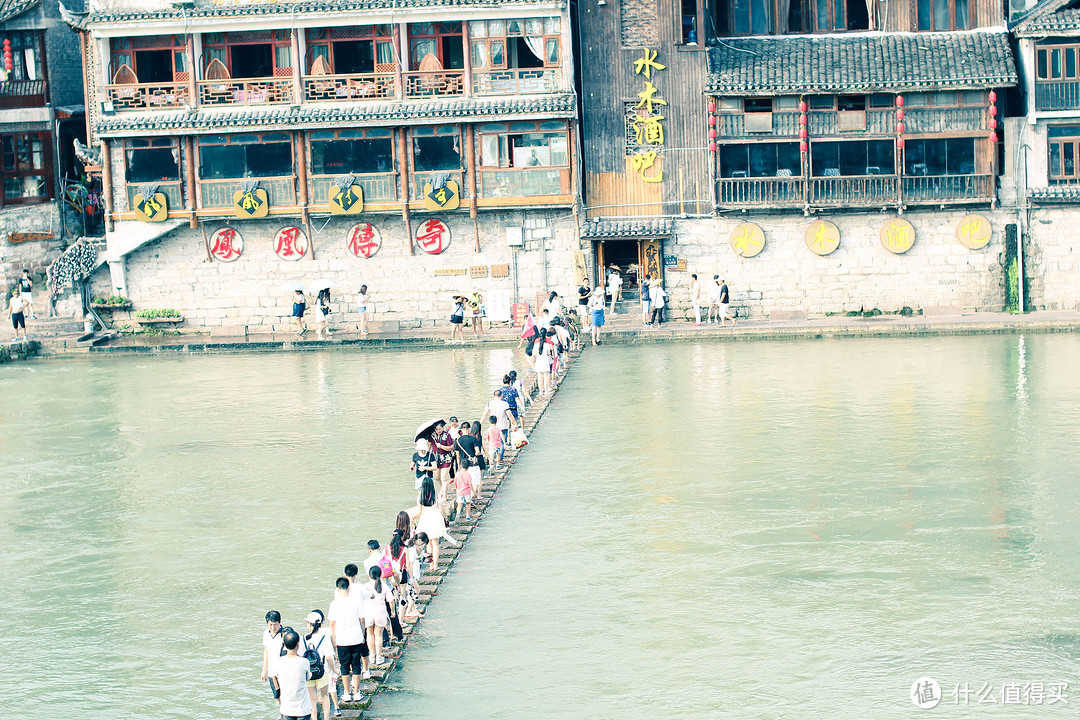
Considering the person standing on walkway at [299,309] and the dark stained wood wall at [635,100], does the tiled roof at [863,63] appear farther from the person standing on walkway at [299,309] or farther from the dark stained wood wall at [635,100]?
the person standing on walkway at [299,309]

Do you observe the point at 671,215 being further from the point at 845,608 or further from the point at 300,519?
the point at 845,608

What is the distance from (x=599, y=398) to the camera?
28.2 m

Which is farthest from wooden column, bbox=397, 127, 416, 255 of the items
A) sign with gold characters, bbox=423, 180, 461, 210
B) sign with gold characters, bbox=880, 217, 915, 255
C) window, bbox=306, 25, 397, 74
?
sign with gold characters, bbox=880, 217, 915, 255

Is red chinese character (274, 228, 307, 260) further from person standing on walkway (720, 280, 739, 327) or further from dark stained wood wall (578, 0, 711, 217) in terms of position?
person standing on walkway (720, 280, 739, 327)

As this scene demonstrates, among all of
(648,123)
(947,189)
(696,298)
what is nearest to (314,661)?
(696,298)

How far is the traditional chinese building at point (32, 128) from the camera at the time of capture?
42.0 metres

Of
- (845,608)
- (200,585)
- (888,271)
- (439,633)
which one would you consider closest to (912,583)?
(845,608)

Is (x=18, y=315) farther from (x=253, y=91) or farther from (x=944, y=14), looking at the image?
(x=944, y=14)

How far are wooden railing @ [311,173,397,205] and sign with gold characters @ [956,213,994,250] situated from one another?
1606cm

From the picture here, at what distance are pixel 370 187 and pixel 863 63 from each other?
1438 centimetres

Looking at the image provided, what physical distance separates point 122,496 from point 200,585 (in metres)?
5.39

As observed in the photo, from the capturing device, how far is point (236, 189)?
38688 millimetres

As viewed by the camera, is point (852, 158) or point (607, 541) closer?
point (607, 541)

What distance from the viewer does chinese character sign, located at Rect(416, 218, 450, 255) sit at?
38.9m
